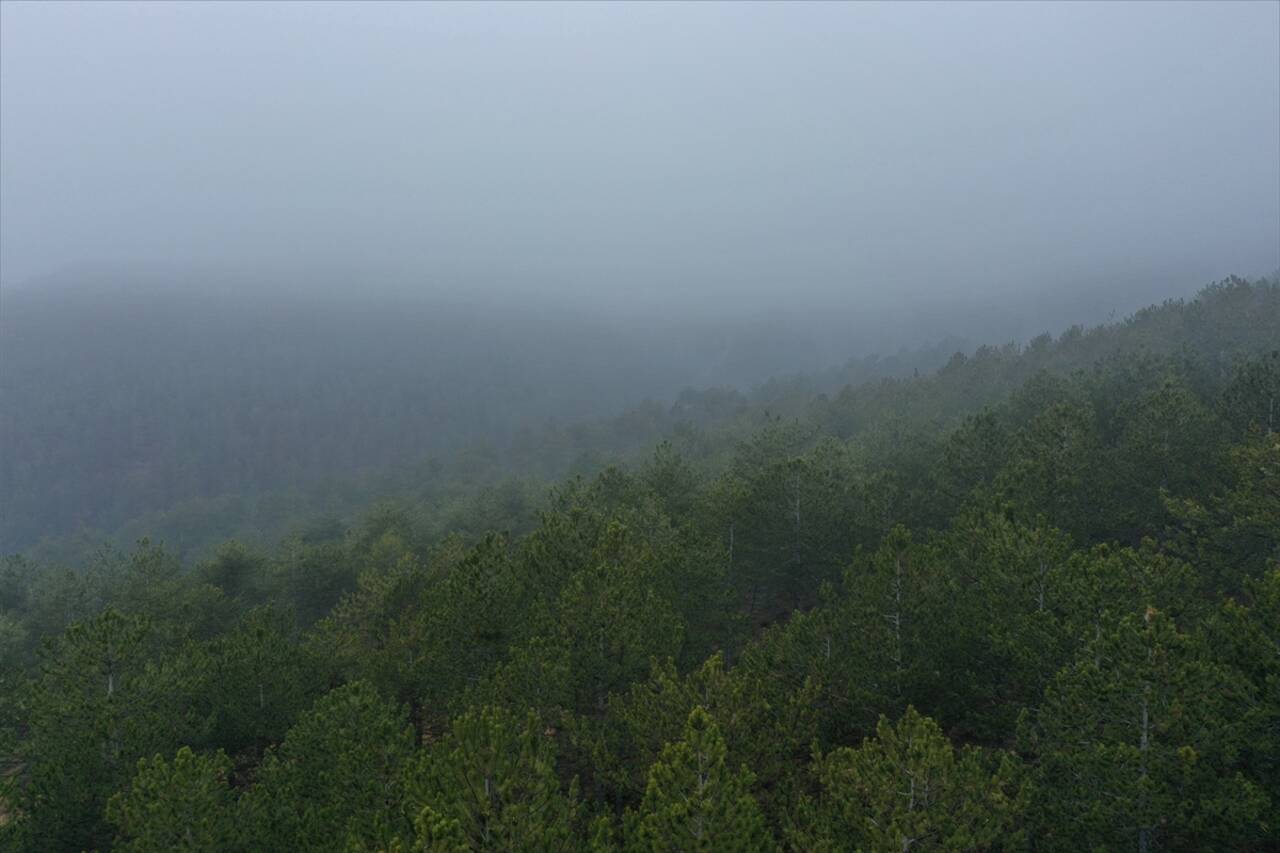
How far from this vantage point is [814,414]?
103500 mm

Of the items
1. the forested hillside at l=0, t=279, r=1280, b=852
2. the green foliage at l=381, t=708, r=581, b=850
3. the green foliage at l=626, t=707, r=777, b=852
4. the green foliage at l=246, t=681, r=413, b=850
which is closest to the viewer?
the green foliage at l=626, t=707, r=777, b=852

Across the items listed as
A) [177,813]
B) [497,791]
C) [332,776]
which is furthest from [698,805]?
[177,813]

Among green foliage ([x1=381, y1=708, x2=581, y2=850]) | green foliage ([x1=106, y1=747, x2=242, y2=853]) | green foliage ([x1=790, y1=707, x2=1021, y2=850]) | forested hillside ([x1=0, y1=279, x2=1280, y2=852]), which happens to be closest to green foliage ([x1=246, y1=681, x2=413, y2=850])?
forested hillside ([x1=0, y1=279, x2=1280, y2=852])

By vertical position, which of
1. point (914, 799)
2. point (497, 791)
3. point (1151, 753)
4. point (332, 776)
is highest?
point (1151, 753)

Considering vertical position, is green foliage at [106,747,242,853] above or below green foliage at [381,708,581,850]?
below

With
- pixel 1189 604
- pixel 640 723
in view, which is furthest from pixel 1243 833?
pixel 640 723

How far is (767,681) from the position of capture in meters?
18.0

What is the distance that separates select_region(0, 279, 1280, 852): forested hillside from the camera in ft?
40.6

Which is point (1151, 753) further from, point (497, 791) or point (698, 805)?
point (497, 791)

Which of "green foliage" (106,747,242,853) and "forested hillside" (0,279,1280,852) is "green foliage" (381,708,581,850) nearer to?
"forested hillside" (0,279,1280,852)

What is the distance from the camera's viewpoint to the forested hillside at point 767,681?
40.6ft

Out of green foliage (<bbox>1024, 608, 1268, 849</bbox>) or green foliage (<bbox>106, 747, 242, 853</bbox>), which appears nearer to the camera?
green foliage (<bbox>1024, 608, 1268, 849</bbox>)

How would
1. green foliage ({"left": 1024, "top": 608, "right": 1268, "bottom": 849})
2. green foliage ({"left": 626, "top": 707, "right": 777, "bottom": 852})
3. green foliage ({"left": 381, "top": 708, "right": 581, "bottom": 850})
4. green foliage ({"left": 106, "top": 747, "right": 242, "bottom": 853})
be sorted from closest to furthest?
green foliage ({"left": 1024, "top": 608, "right": 1268, "bottom": 849}) → green foliage ({"left": 626, "top": 707, "right": 777, "bottom": 852}) → green foliage ({"left": 381, "top": 708, "right": 581, "bottom": 850}) → green foliage ({"left": 106, "top": 747, "right": 242, "bottom": 853})

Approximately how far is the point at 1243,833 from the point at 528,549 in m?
22.0
